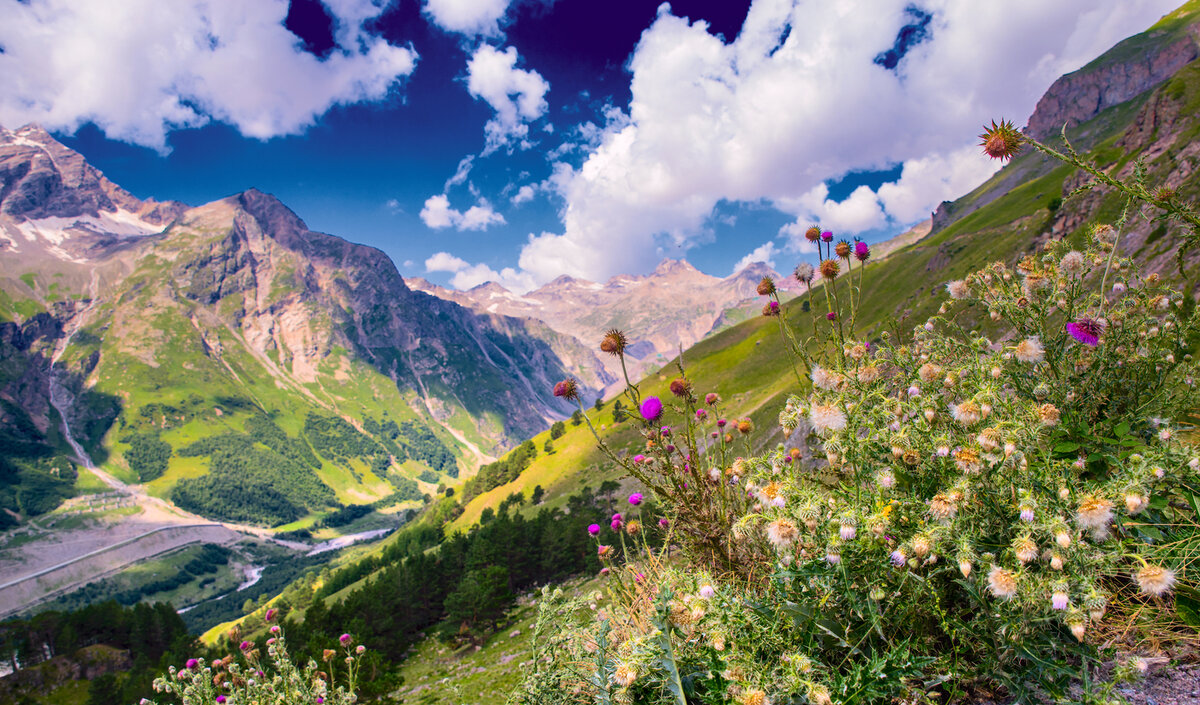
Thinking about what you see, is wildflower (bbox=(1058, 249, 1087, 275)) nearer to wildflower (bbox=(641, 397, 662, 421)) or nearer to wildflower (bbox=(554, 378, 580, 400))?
wildflower (bbox=(641, 397, 662, 421))

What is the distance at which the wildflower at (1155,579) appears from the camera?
7.77 ft

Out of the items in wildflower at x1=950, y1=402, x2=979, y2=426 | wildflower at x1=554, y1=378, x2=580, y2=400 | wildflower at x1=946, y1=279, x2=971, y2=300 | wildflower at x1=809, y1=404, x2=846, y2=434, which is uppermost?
wildflower at x1=554, y1=378, x2=580, y2=400

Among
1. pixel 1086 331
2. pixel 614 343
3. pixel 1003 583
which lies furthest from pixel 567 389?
pixel 1086 331

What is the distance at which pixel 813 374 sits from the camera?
425 centimetres

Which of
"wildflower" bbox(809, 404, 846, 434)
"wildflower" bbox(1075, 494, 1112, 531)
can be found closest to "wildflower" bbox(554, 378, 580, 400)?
"wildflower" bbox(809, 404, 846, 434)

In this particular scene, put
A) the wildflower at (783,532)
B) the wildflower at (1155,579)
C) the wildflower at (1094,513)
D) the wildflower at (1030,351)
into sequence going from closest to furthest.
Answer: the wildflower at (1155,579)
the wildflower at (1094,513)
the wildflower at (783,532)
the wildflower at (1030,351)

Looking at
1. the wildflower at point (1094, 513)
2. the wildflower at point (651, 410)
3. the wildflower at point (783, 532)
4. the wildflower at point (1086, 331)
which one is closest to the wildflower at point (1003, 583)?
the wildflower at point (1094, 513)

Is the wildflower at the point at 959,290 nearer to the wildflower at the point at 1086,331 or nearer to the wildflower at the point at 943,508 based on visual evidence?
the wildflower at the point at 1086,331

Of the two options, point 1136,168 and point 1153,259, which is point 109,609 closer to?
point 1136,168

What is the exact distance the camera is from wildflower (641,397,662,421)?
4.93m

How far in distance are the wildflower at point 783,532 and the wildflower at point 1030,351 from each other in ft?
9.33

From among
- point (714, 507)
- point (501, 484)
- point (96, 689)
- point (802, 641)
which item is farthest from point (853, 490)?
point (501, 484)

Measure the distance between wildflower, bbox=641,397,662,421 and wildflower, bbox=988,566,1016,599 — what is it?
287 centimetres

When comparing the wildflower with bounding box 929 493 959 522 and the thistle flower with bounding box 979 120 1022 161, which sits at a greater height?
the thistle flower with bounding box 979 120 1022 161
